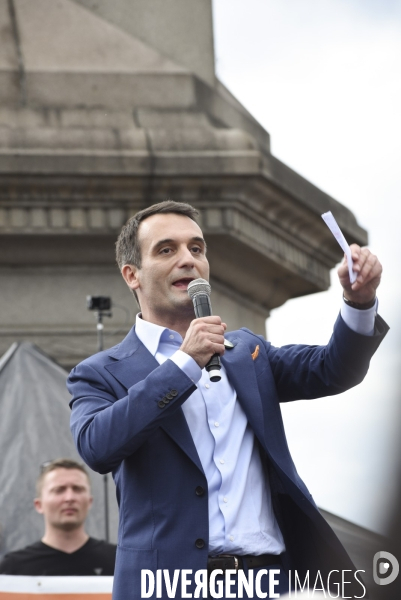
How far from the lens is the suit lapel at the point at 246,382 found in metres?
3.49

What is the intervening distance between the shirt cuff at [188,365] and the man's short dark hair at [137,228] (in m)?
0.64

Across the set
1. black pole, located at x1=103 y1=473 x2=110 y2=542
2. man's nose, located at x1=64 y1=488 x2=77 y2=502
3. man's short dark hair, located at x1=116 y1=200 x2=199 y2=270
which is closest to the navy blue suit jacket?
man's short dark hair, located at x1=116 y1=200 x2=199 y2=270

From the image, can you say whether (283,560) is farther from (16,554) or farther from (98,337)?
(98,337)

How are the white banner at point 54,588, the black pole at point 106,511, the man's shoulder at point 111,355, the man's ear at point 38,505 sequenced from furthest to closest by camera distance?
1. the black pole at point 106,511
2. the man's ear at point 38,505
3. the white banner at point 54,588
4. the man's shoulder at point 111,355

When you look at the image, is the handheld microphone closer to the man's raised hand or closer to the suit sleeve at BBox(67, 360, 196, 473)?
the suit sleeve at BBox(67, 360, 196, 473)

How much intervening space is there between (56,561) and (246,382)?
3.40m

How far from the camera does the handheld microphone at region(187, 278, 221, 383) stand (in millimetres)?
3275

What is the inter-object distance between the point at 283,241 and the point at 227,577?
225 inches

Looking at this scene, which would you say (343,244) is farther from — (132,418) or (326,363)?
(132,418)

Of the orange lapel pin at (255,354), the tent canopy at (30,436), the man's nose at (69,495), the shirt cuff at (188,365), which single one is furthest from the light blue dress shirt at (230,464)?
the tent canopy at (30,436)

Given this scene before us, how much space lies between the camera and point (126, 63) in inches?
336

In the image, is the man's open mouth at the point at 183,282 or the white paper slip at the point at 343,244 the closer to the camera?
the white paper slip at the point at 343,244

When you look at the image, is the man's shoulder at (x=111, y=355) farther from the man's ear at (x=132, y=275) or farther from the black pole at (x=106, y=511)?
the black pole at (x=106, y=511)

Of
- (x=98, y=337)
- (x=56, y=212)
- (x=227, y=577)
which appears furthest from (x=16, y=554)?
(x=227, y=577)
